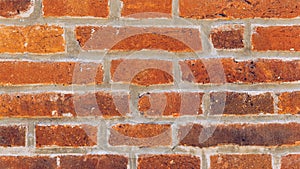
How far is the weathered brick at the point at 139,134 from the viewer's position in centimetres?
94

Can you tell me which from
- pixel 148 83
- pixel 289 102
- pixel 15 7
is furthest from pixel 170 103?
pixel 15 7

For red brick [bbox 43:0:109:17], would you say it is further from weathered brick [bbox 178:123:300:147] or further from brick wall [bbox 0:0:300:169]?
weathered brick [bbox 178:123:300:147]

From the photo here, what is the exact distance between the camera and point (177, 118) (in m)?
0.94

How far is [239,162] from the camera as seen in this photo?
0.94m

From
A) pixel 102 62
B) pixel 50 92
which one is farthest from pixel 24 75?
pixel 102 62

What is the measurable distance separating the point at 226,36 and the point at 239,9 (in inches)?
2.7

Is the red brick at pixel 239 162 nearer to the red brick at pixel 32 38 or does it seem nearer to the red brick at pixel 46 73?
the red brick at pixel 46 73

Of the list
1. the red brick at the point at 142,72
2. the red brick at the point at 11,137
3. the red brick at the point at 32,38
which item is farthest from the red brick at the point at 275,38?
the red brick at the point at 11,137

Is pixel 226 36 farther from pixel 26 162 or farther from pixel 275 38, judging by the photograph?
pixel 26 162

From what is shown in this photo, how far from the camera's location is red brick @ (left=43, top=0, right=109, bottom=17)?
3.00 feet

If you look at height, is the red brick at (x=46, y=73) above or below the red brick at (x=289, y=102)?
above

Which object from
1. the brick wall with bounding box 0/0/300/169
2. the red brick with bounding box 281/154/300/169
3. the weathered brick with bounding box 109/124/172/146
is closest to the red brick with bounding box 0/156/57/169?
the brick wall with bounding box 0/0/300/169

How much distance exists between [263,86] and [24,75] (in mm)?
543

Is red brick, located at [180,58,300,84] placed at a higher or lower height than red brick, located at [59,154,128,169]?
higher
